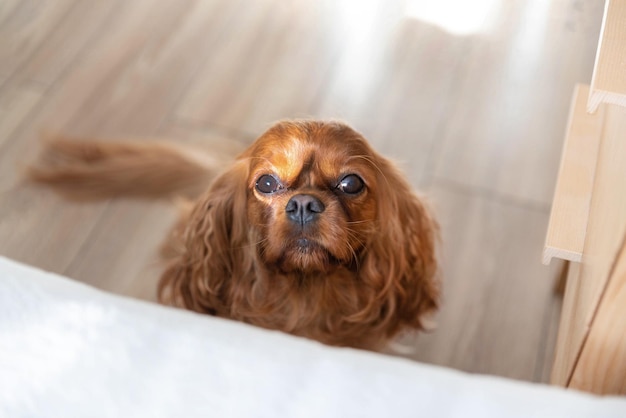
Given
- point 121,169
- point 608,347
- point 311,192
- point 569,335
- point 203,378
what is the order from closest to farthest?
point 203,378
point 608,347
point 311,192
point 569,335
point 121,169

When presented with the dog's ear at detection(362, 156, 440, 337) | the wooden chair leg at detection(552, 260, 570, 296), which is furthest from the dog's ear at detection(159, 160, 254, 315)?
the wooden chair leg at detection(552, 260, 570, 296)

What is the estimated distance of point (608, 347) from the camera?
99 cm

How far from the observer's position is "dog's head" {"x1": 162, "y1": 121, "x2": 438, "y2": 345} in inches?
43.7

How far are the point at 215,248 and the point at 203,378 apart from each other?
0.47 meters

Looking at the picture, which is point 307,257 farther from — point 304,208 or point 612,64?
point 612,64

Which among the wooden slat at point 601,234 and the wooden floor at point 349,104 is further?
the wooden floor at point 349,104

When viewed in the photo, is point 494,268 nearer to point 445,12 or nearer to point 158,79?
point 445,12

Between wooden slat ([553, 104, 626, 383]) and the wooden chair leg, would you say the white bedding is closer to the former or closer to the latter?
wooden slat ([553, 104, 626, 383])

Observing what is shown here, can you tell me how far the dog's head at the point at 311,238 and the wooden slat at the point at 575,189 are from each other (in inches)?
10.3

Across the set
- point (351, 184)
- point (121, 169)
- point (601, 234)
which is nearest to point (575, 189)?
point (601, 234)

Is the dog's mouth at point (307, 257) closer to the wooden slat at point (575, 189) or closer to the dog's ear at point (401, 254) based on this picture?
the dog's ear at point (401, 254)

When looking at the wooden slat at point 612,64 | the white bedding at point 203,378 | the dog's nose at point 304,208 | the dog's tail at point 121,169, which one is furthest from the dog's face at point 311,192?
the dog's tail at point 121,169

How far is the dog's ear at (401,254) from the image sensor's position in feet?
4.10

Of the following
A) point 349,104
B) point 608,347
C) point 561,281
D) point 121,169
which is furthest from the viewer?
point 349,104
